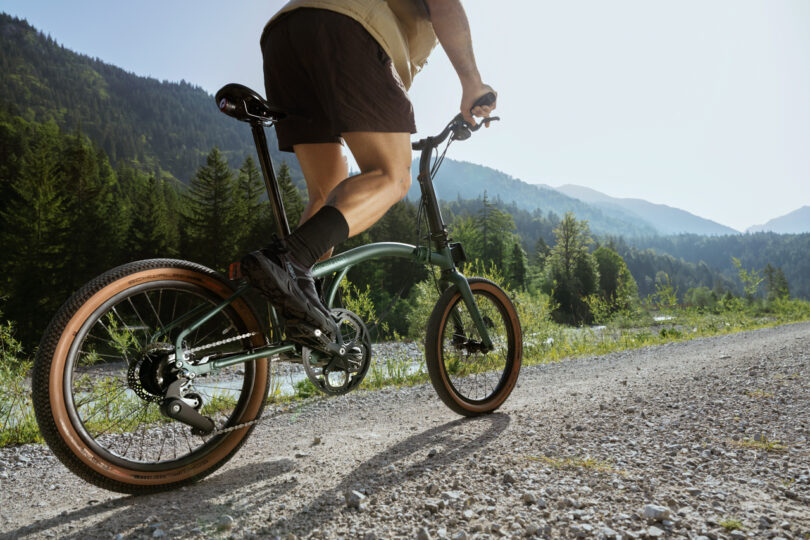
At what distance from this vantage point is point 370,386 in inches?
190

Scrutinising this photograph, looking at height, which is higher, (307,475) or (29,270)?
(29,270)

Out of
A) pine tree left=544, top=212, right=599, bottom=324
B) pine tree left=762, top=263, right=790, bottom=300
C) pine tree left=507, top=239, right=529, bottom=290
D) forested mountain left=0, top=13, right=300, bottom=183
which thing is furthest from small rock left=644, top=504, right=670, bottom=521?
forested mountain left=0, top=13, right=300, bottom=183

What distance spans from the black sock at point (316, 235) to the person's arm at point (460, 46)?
98 cm

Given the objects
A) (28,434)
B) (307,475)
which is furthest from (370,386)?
(307,475)

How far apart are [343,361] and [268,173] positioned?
2.91ft

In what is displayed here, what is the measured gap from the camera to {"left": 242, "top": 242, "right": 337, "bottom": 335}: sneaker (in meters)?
1.65

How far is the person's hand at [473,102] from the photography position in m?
2.44

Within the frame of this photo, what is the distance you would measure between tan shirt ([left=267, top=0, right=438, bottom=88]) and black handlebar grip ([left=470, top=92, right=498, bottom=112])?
1.16 feet

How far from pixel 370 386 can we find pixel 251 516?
335 cm

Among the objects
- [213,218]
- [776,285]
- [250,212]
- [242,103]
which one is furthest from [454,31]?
[250,212]

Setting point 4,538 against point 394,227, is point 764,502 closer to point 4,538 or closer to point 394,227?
point 4,538

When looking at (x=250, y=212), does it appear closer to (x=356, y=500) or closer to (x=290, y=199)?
(x=290, y=199)

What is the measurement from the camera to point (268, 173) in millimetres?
2137

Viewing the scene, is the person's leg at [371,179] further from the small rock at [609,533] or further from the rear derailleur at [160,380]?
the small rock at [609,533]
